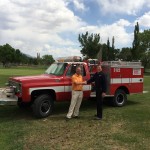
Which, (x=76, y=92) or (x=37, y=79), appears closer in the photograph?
(x=37, y=79)

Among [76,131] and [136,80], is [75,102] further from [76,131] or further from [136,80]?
[136,80]

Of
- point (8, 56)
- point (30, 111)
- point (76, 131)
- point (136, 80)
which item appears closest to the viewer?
point (76, 131)

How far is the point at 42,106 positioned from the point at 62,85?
3.56 ft

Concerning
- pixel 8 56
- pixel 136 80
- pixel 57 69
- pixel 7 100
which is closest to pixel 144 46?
pixel 8 56

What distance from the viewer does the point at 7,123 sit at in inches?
376

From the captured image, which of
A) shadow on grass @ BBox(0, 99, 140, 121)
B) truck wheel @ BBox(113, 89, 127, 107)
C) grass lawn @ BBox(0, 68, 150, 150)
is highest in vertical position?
truck wheel @ BBox(113, 89, 127, 107)

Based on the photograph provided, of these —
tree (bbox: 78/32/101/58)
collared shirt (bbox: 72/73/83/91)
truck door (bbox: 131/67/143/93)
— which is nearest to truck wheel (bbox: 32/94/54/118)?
collared shirt (bbox: 72/73/83/91)

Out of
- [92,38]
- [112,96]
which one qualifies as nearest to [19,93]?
[112,96]

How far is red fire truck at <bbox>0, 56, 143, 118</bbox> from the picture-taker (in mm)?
10156

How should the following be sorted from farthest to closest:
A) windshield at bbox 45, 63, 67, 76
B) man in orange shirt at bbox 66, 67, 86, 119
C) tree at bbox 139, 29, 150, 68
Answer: tree at bbox 139, 29, 150, 68 < windshield at bbox 45, 63, 67, 76 < man in orange shirt at bbox 66, 67, 86, 119

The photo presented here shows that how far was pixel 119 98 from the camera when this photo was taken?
513 inches

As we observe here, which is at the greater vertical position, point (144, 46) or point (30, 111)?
point (144, 46)

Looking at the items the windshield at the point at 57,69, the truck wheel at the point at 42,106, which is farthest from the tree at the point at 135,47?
the truck wheel at the point at 42,106

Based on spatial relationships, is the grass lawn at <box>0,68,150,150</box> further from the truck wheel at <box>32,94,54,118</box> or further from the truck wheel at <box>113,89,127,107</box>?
→ the truck wheel at <box>113,89,127,107</box>
